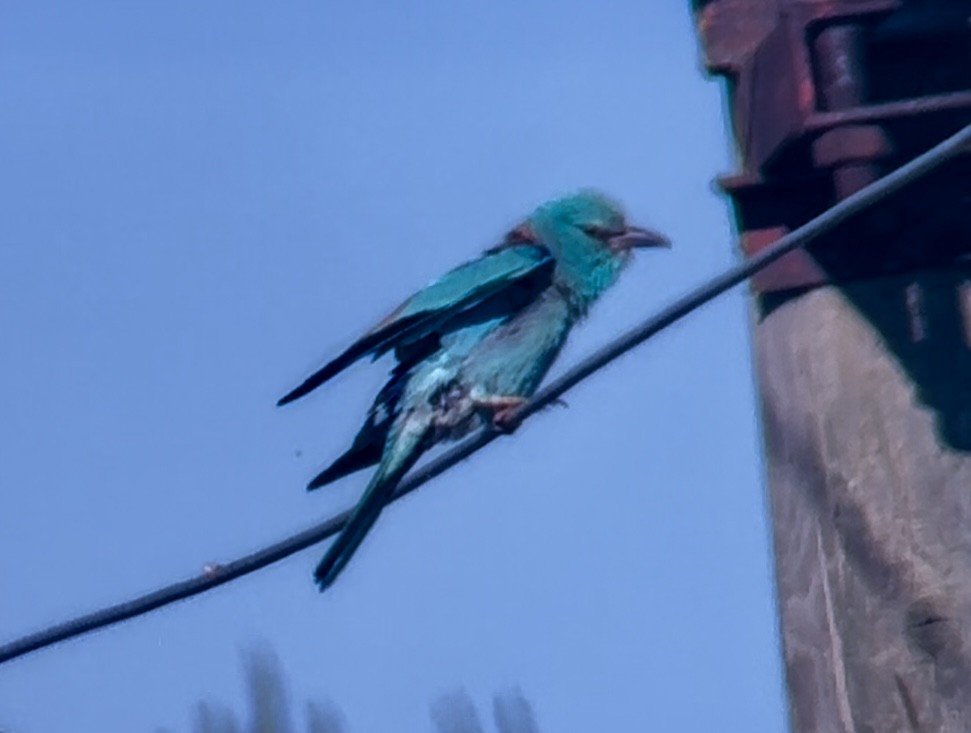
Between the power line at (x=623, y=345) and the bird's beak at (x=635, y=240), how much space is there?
76.7 inches

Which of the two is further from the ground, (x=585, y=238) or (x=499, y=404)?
(x=585, y=238)

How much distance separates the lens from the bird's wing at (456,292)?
15.7ft

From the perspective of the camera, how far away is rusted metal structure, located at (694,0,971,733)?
11.5ft

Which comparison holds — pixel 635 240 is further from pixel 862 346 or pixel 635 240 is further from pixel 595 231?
pixel 862 346

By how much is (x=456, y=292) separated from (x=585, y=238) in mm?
592

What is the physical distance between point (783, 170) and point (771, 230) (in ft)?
0.39

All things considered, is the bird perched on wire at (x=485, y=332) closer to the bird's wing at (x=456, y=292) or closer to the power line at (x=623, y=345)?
the bird's wing at (x=456, y=292)

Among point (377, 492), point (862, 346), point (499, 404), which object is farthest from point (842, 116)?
point (499, 404)

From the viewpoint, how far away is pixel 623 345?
3486mm

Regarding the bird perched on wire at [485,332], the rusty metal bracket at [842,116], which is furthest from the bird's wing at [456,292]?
the rusty metal bracket at [842,116]

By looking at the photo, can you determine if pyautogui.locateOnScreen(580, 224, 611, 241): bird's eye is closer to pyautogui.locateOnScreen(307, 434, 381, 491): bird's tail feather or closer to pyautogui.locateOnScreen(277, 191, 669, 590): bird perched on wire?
pyautogui.locateOnScreen(277, 191, 669, 590): bird perched on wire

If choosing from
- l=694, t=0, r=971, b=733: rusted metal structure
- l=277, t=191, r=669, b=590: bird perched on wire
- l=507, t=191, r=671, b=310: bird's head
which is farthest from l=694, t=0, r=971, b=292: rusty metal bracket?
l=507, t=191, r=671, b=310: bird's head

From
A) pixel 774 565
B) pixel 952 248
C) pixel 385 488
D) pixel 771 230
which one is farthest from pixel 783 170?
pixel 385 488

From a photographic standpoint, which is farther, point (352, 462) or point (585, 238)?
point (585, 238)
